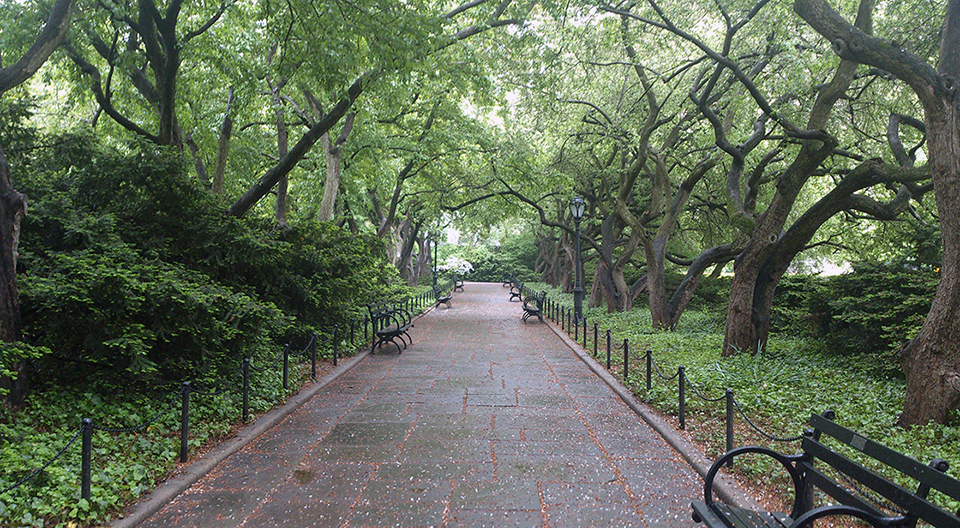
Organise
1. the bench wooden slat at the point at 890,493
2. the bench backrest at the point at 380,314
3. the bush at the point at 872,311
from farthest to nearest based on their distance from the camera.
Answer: the bench backrest at the point at 380,314 < the bush at the point at 872,311 < the bench wooden slat at the point at 890,493

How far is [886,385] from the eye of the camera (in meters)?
7.16

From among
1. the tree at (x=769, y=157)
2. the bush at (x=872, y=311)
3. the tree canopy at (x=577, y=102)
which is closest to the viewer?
the tree canopy at (x=577, y=102)

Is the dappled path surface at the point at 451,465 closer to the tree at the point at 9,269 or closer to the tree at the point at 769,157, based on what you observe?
the tree at the point at 9,269

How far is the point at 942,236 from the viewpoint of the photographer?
17.7ft

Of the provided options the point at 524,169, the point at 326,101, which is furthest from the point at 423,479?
the point at 524,169

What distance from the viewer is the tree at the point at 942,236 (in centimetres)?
530

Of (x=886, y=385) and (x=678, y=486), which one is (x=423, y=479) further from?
(x=886, y=385)

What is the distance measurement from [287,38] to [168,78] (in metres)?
1.87

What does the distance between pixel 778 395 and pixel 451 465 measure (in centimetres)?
456

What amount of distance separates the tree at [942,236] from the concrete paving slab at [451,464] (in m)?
2.50

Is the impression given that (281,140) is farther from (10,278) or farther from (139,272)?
(10,278)

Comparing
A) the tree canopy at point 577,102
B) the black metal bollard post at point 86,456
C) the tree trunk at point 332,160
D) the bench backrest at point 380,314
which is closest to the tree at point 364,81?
the tree canopy at point 577,102

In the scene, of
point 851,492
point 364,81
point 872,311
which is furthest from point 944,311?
point 364,81

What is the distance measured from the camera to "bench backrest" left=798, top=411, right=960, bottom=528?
2611 mm
